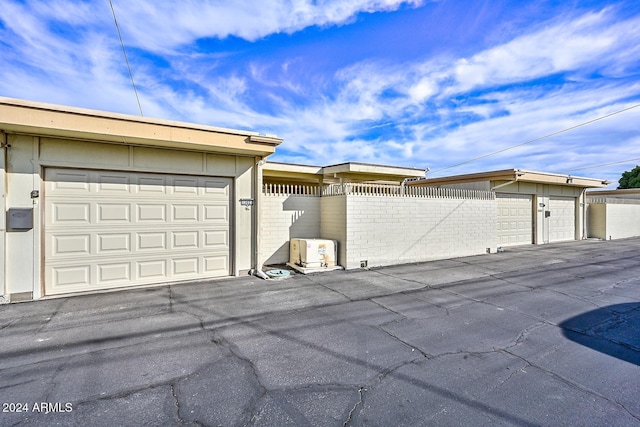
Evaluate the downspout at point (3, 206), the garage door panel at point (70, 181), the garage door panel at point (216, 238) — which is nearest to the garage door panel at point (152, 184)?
the garage door panel at point (70, 181)

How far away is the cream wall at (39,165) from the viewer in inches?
187

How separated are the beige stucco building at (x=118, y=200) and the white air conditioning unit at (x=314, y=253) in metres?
1.27

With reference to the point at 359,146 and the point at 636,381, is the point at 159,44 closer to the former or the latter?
the point at 636,381

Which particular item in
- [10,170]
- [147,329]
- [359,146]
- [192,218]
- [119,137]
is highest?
[359,146]

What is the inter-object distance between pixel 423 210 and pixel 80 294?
28.2ft

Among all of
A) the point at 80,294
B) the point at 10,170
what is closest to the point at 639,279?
the point at 80,294

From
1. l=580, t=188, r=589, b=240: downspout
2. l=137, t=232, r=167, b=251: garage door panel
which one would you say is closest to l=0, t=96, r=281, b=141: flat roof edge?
l=137, t=232, r=167, b=251: garage door panel

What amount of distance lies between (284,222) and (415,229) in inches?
157

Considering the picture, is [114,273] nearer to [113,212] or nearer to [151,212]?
[113,212]

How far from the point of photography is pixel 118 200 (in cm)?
553

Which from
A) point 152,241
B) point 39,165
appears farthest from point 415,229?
point 39,165

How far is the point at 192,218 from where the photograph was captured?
6184 millimetres

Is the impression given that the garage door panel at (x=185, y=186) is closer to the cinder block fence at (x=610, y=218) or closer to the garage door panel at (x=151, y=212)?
Result: the garage door panel at (x=151, y=212)

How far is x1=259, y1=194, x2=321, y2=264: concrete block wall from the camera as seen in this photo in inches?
305
